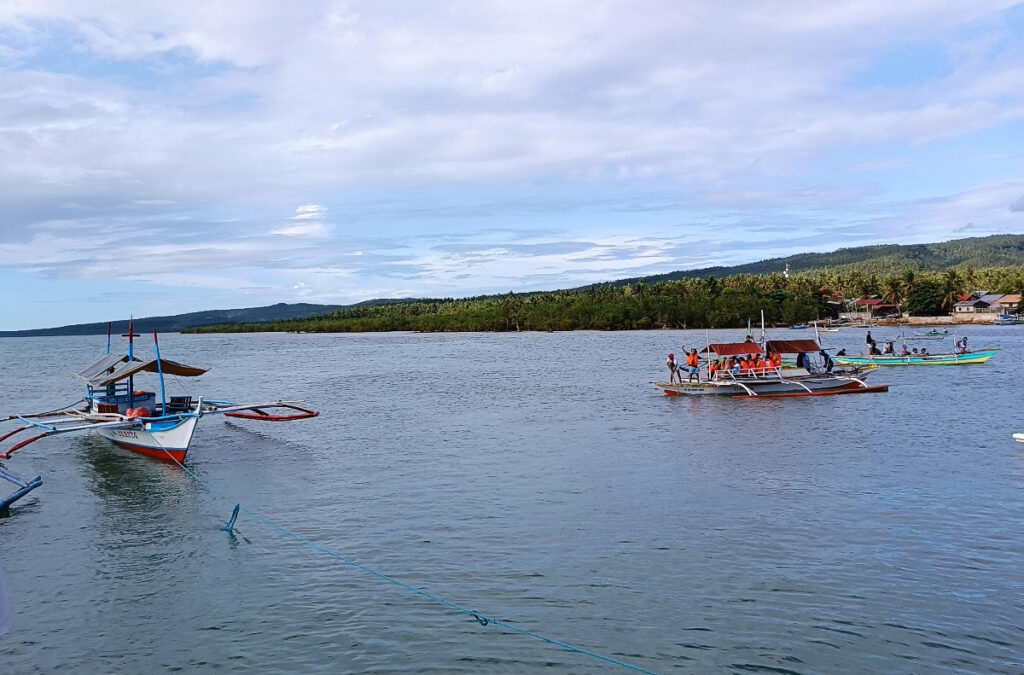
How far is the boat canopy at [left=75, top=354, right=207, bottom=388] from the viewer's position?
88.1ft

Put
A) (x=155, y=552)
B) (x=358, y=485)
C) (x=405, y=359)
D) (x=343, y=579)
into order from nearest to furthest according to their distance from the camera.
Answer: (x=343, y=579)
(x=155, y=552)
(x=358, y=485)
(x=405, y=359)

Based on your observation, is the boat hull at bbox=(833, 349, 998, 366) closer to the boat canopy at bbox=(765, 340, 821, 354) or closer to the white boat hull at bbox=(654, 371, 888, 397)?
the boat canopy at bbox=(765, 340, 821, 354)

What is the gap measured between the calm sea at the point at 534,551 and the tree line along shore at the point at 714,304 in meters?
117

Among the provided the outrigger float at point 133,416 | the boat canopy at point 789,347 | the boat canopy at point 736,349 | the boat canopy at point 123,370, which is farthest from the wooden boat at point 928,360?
the boat canopy at point 123,370

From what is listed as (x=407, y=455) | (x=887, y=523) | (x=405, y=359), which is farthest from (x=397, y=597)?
(x=405, y=359)

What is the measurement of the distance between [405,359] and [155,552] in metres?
66.2

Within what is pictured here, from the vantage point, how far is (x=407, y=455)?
25.8 metres

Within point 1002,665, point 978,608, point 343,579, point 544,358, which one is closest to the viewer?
point 1002,665

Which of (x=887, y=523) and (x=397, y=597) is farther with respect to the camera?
(x=887, y=523)

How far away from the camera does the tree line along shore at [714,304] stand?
468ft

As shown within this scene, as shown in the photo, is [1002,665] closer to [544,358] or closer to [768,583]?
[768,583]

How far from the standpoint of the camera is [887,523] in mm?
16312

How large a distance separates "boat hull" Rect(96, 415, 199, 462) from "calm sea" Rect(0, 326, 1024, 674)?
21.7 inches

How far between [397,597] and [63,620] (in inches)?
211
